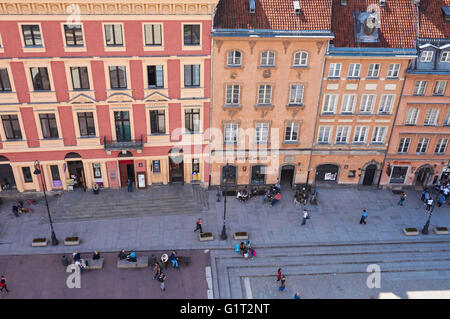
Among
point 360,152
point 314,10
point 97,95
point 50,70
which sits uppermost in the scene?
point 314,10

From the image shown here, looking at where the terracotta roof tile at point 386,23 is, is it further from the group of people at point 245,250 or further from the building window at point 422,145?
the group of people at point 245,250

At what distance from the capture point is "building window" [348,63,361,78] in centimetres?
4207

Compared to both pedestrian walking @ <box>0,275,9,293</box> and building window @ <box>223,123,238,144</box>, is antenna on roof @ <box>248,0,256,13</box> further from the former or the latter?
pedestrian walking @ <box>0,275,9,293</box>

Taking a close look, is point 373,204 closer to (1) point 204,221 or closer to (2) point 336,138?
(2) point 336,138

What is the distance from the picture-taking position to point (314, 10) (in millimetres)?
39969

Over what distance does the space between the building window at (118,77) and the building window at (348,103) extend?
23.4 meters

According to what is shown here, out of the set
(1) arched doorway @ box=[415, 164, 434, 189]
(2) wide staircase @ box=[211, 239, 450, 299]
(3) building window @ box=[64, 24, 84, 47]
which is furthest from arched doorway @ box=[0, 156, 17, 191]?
(1) arched doorway @ box=[415, 164, 434, 189]

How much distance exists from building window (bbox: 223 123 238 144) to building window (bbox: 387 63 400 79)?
17321mm

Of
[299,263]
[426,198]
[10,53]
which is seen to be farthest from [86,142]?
A: [426,198]

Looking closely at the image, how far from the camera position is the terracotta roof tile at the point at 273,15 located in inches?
1544

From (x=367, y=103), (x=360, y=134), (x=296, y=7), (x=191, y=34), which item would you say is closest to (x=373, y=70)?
(x=367, y=103)

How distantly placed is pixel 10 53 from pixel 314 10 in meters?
29.4

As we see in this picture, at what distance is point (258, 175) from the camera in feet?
155

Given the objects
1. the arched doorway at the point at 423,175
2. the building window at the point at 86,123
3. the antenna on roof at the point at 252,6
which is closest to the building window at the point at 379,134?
the arched doorway at the point at 423,175
